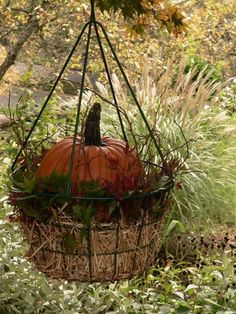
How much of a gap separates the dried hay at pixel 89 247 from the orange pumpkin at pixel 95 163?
0.25 feet

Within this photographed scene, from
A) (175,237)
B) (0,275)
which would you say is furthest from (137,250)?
(175,237)

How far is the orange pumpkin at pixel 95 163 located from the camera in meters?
1.22

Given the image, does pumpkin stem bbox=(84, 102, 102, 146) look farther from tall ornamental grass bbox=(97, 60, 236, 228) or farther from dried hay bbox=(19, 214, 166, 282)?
tall ornamental grass bbox=(97, 60, 236, 228)

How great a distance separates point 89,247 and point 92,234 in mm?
30

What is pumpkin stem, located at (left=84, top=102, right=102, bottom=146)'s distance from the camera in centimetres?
127

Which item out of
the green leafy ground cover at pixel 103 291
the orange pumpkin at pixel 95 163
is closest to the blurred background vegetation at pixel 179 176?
the green leafy ground cover at pixel 103 291

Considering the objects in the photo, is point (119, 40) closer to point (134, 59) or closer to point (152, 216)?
point (134, 59)

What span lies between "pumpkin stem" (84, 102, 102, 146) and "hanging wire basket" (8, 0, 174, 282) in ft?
0.19

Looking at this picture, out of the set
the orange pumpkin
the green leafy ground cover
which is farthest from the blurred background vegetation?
the orange pumpkin

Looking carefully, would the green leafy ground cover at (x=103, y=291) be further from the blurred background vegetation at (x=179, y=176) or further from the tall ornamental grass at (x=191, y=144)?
the tall ornamental grass at (x=191, y=144)

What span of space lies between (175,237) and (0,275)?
3.78 feet

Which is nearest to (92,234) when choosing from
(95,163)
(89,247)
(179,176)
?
(89,247)

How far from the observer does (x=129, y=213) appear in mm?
1203

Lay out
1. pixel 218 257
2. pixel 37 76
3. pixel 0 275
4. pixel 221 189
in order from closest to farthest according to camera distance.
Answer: pixel 0 275 < pixel 218 257 < pixel 221 189 < pixel 37 76
